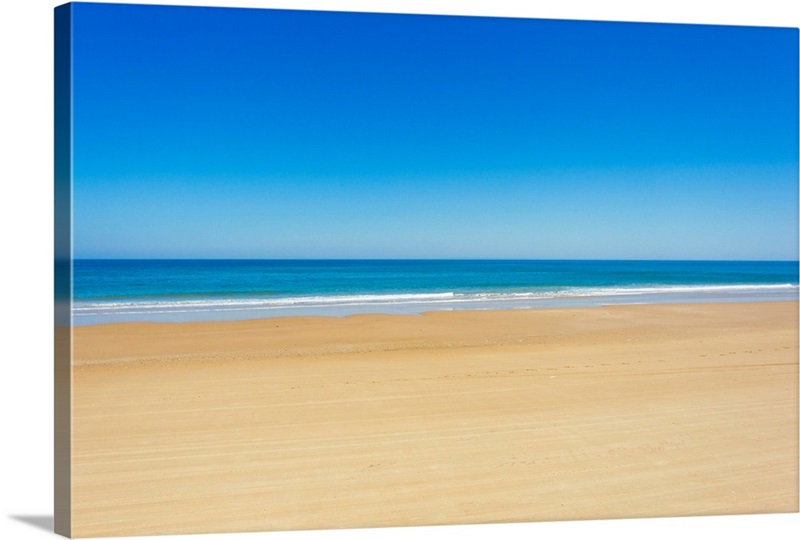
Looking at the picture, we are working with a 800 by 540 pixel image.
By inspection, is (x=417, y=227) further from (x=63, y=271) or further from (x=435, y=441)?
(x=63, y=271)

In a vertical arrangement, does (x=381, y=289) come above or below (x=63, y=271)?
below

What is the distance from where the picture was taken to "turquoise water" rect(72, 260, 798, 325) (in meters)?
8.06

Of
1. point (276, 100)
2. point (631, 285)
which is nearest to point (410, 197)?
point (276, 100)

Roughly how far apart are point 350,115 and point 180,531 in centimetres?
311

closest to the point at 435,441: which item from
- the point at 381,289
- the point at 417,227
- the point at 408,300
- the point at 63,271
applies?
the point at 417,227

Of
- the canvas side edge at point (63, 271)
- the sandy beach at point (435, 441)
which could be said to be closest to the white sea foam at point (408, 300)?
the sandy beach at point (435, 441)

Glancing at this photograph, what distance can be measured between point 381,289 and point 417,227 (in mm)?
4797

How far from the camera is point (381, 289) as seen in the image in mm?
10680

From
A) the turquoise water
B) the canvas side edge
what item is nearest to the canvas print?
the canvas side edge

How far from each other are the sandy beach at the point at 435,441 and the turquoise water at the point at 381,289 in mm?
1807

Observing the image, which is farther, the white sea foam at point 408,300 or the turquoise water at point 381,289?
the white sea foam at point 408,300

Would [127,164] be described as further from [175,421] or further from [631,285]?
[631,285]

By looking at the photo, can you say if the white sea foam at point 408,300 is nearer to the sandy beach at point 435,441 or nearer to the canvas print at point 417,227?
the canvas print at point 417,227

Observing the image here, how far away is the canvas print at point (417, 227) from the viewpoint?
13.4 ft
